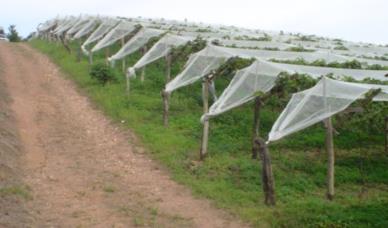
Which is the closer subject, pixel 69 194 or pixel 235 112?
pixel 69 194

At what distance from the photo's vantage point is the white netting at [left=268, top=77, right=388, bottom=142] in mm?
9883

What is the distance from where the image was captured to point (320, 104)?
10.0 m

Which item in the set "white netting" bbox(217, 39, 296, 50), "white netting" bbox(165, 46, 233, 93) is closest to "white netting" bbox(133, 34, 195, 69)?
"white netting" bbox(217, 39, 296, 50)

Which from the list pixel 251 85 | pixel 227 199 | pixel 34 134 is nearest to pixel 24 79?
pixel 34 134

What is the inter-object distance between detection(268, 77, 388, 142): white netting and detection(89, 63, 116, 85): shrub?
11.0m

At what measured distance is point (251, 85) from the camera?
12.2 metres

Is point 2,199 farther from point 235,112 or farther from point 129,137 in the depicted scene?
point 235,112

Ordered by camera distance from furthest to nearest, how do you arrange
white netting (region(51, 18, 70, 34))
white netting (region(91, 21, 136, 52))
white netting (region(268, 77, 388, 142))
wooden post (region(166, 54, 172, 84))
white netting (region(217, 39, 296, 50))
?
white netting (region(51, 18, 70, 34)) → white netting (region(91, 21, 136, 52)) → white netting (region(217, 39, 296, 50)) → wooden post (region(166, 54, 172, 84)) → white netting (region(268, 77, 388, 142))

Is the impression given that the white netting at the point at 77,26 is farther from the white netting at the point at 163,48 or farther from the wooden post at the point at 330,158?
the wooden post at the point at 330,158

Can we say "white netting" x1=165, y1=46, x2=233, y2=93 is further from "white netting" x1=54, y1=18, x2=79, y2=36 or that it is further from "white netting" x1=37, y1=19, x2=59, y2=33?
"white netting" x1=37, y1=19, x2=59, y2=33

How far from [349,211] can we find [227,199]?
201cm

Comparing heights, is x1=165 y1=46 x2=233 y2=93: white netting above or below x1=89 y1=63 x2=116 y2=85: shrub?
above

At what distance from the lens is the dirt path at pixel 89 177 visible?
353 inches

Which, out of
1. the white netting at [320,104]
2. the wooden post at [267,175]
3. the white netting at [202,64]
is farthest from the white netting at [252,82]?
the wooden post at [267,175]
